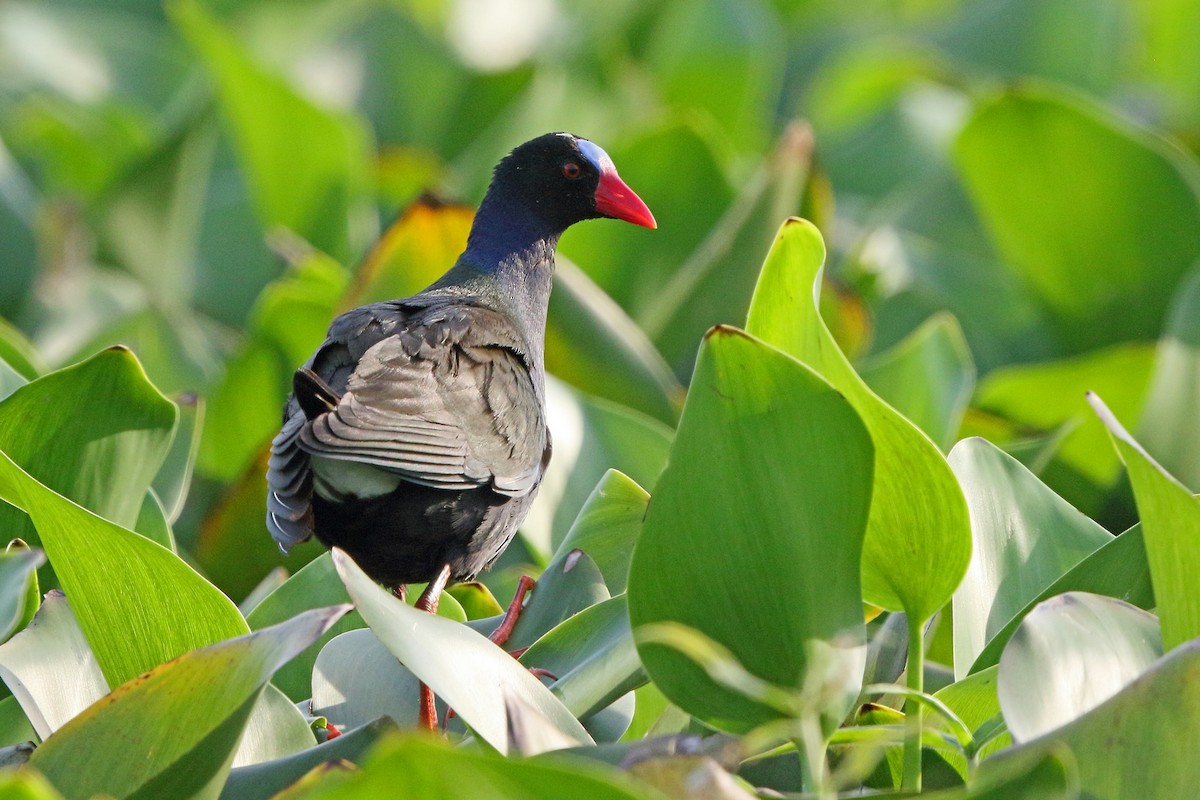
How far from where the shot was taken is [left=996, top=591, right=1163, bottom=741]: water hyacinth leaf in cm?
146

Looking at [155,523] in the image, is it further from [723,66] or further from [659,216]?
[723,66]

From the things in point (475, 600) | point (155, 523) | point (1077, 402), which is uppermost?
point (155, 523)

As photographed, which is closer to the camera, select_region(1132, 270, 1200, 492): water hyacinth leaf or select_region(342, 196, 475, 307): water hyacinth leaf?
select_region(1132, 270, 1200, 492): water hyacinth leaf

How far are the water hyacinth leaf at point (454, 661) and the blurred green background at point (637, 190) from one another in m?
0.83

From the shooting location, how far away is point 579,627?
1797 millimetres

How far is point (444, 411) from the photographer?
2182 mm

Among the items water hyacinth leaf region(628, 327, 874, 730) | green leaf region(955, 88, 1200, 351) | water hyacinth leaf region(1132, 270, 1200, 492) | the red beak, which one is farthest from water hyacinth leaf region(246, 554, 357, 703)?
green leaf region(955, 88, 1200, 351)

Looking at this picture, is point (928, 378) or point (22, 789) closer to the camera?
point (22, 789)

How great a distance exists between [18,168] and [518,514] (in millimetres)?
2323

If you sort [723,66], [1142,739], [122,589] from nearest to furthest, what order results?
[1142,739], [122,589], [723,66]

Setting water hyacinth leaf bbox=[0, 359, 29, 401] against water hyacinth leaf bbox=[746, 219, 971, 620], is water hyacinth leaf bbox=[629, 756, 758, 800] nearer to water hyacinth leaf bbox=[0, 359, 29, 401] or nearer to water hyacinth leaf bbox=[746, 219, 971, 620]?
water hyacinth leaf bbox=[746, 219, 971, 620]

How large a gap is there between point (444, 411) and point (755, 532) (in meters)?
0.81

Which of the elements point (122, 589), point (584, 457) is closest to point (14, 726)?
point (122, 589)

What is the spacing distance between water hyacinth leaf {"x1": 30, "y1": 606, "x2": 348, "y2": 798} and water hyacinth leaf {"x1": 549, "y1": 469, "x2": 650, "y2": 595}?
642mm
